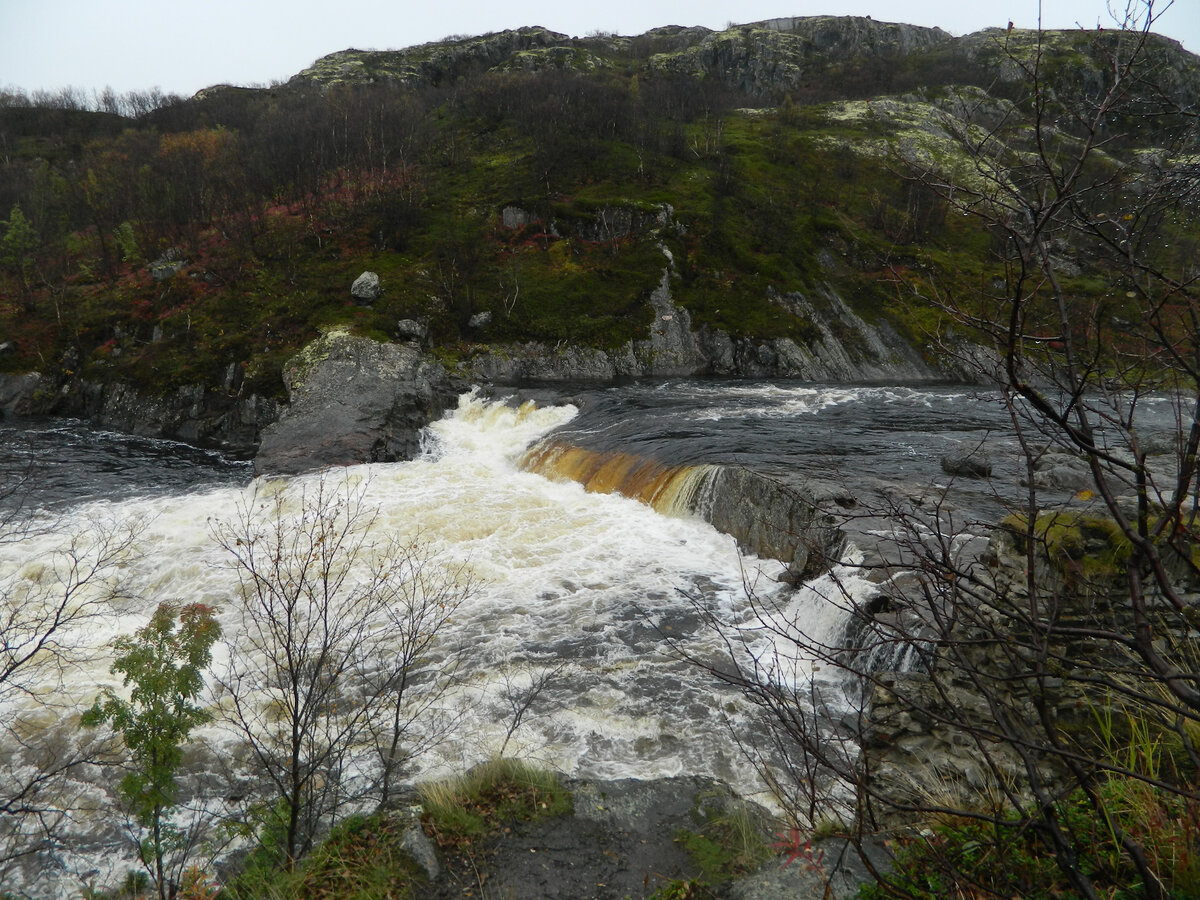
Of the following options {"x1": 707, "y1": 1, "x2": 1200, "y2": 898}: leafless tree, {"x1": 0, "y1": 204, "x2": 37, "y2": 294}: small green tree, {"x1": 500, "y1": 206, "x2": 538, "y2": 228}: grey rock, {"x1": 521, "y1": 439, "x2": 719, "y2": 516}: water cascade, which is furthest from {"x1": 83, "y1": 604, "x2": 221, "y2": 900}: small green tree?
{"x1": 0, "y1": 204, "x2": 37, "y2": 294}: small green tree

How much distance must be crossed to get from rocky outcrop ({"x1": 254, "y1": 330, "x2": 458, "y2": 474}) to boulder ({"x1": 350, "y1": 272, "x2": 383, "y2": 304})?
4383mm

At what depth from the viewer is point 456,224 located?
42.2 meters

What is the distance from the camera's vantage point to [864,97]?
80.4 meters

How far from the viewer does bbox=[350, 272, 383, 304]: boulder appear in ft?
108

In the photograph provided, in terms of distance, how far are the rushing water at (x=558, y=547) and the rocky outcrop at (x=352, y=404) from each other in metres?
1.06

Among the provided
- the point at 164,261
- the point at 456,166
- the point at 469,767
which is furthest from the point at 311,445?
the point at 456,166

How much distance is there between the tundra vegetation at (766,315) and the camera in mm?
2840

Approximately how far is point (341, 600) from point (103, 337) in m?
29.4

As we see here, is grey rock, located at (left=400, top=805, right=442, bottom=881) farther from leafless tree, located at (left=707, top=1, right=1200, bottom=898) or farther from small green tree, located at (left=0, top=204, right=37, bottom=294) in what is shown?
small green tree, located at (left=0, top=204, right=37, bottom=294)

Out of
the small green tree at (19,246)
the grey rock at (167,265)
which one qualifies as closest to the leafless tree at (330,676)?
the grey rock at (167,265)

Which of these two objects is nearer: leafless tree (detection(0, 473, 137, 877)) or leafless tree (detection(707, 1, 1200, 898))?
leafless tree (detection(707, 1, 1200, 898))

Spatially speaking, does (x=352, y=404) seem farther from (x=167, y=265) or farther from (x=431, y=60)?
(x=431, y=60)

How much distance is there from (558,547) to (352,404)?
13397 millimetres

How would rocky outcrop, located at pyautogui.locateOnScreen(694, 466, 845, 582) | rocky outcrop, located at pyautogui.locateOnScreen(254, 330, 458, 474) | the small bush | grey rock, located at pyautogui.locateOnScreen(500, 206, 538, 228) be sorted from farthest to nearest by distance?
grey rock, located at pyautogui.locateOnScreen(500, 206, 538, 228), rocky outcrop, located at pyautogui.locateOnScreen(254, 330, 458, 474), rocky outcrop, located at pyautogui.locateOnScreen(694, 466, 845, 582), the small bush
